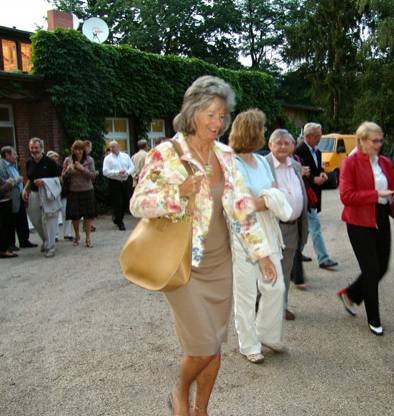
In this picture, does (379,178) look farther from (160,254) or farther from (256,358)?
(160,254)

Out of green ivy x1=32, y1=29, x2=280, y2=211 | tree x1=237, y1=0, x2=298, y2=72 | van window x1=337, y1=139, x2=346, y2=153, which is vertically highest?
tree x1=237, y1=0, x2=298, y2=72

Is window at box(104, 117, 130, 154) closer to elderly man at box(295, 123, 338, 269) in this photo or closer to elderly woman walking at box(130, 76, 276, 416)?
elderly man at box(295, 123, 338, 269)

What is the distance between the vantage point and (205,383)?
2650mm

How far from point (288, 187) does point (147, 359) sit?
1.97 meters

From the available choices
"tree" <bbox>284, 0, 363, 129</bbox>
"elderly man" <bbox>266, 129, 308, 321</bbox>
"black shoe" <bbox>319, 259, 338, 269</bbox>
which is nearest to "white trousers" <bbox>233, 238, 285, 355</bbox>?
"elderly man" <bbox>266, 129, 308, 321</bbox>

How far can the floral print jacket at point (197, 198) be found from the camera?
236cm

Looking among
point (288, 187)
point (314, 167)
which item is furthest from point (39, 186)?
point (288, 187)

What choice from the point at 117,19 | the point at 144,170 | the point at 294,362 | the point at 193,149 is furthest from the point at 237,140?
the point at 117,19

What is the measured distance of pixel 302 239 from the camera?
4465 millimetres

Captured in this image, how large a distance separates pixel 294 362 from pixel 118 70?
11548 mm

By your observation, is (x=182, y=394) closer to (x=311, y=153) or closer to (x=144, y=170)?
(x=144, y=170)

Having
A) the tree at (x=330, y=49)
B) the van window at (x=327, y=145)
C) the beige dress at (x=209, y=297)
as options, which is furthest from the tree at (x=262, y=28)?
the beige dress at (x=209, y=297)

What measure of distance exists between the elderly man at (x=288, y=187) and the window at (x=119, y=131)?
33.8 feet

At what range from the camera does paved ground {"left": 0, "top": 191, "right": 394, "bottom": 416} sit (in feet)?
9.96
